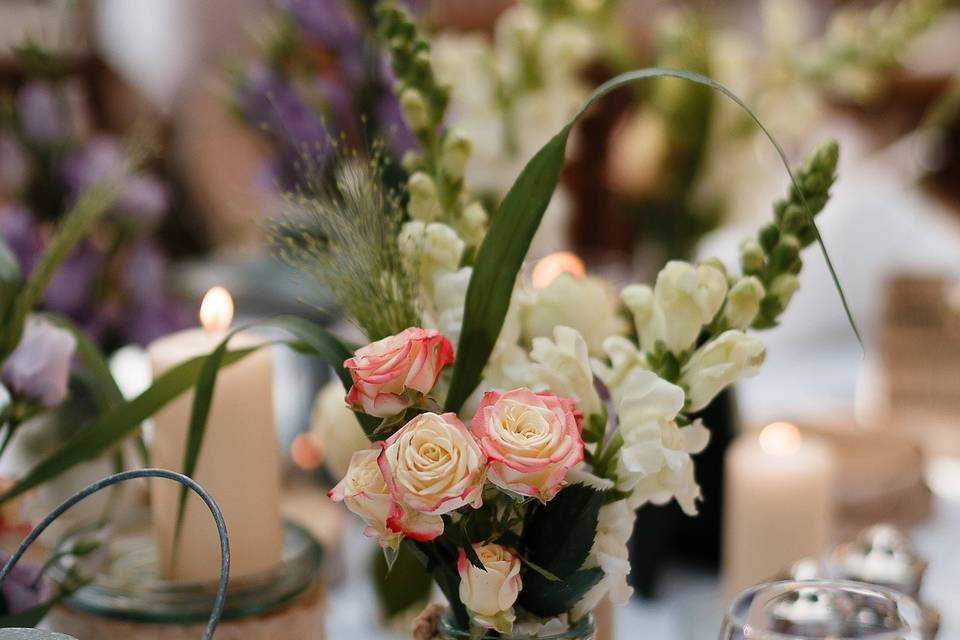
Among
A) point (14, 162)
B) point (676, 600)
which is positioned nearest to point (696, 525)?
point (676, 600)

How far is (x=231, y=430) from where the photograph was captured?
0.54 meters

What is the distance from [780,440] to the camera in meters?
0.75

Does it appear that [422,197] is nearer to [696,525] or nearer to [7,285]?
[7,285]

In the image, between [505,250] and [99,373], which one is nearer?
[505,250]

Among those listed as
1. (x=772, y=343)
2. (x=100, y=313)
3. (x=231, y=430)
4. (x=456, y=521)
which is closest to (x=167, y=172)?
(x=772, y=343)

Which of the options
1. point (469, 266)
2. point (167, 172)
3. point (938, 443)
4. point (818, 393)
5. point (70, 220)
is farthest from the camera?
point (167, 172)

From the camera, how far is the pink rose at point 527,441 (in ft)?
1.17

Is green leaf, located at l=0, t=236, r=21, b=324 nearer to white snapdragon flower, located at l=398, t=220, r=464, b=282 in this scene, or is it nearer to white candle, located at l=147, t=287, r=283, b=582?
white candle, located at l=147, t=287, r=283, b=582

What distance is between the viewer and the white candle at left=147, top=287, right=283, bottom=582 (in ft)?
1.75

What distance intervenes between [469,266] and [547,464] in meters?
0.13

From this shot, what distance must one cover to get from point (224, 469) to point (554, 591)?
211 millimetres

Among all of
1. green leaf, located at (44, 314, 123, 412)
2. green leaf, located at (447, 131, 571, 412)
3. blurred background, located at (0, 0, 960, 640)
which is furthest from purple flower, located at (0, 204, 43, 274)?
green leaf, located at (447, 131, 571, 412)

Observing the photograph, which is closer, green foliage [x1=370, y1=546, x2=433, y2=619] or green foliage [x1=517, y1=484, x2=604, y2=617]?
green foliage [x1=517, y1=484, x2=604, y2=617]

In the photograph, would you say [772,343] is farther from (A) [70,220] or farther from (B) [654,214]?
(A) [70,220]
